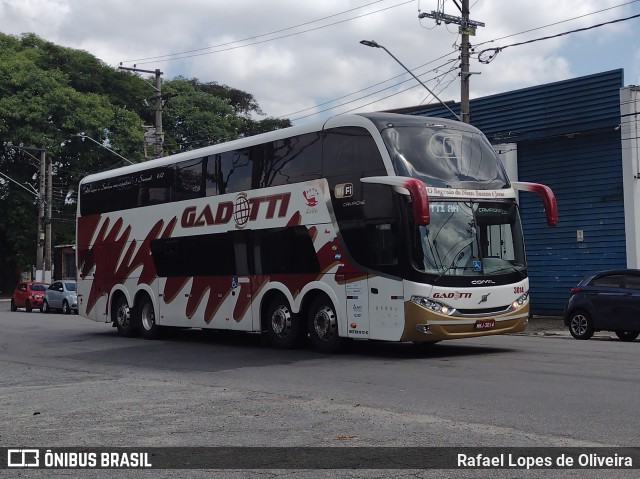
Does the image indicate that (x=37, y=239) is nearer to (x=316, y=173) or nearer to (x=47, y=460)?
(x=316, y=173)

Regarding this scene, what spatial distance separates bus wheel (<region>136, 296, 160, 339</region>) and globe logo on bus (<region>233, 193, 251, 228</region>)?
449 centimetres

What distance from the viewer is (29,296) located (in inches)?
1678

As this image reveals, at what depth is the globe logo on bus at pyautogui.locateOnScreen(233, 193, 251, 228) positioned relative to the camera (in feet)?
59.8

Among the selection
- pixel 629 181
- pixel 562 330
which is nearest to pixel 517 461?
pixel 562 330

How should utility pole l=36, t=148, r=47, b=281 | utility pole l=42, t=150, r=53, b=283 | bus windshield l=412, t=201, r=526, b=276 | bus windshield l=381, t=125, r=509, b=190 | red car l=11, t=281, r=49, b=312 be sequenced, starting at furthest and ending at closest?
1. utility pole l=36, t=148, r=47, b=281
2. utility pole l=42, t=150, r=53, b=283
3. red car l=11, t=281, r=49, b=312
4. bus windshield l=381, t=125, r=509, b=190
5. bus windshield l=412, t=201, r=526, b=276

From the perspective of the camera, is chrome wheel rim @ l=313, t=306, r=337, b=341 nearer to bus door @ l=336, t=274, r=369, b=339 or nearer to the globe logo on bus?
bus door @ l=336, t=274, r=369, b=339

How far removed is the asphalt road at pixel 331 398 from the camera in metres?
8.33

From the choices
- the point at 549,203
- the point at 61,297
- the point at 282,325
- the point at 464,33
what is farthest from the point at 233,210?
the point at 61,297

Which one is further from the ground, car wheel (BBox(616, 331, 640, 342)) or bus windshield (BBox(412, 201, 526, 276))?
bus windshield (BBox(412, 201, 526, 276))

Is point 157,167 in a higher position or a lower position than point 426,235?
higher

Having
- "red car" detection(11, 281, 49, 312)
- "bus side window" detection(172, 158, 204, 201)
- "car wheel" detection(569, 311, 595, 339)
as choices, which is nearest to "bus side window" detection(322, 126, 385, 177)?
"bus side window" detection(172, 158, 204, 201)

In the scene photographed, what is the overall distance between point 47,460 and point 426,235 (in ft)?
27.6

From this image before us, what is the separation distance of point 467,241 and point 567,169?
13.6 m

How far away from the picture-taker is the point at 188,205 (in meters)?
20.0
